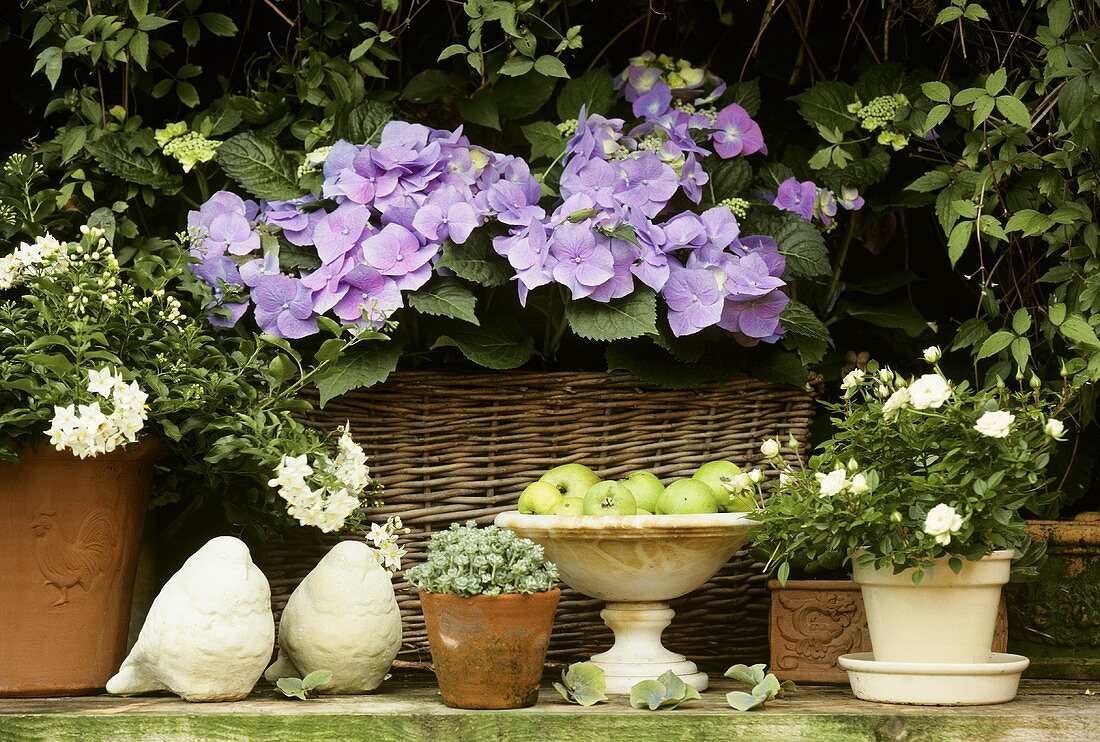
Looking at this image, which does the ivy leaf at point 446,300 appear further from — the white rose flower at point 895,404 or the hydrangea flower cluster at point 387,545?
the white rose flower at point 895,404

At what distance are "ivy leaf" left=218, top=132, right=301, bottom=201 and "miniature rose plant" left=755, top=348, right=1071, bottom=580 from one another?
0.78m

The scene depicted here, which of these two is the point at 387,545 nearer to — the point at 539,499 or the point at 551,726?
the point at 539,499

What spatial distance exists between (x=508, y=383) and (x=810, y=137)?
29.5 inches

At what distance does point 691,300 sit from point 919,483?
410 mm

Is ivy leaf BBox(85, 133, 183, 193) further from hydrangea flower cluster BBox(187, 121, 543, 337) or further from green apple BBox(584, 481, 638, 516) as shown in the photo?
green apple BBox(584, 481, 638, 516)

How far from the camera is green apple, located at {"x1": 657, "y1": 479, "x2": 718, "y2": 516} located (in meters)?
1.32

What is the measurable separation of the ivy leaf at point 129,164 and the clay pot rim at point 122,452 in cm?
47

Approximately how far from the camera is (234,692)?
4.09 feet

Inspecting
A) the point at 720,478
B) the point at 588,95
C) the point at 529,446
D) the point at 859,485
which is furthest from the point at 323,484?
the point at 588,95

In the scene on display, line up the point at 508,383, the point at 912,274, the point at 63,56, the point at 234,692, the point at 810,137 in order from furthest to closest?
the point at 810,137
the point at 912,274
the point at 63,56
the point at 508,383
the point at 234,692

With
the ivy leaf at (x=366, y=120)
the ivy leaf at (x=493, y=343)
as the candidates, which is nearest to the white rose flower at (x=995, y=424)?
the ivy leaf at (x=493, y=343)

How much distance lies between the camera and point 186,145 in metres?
1.63

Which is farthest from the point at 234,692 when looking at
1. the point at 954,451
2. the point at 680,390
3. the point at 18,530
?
the point at 954,451

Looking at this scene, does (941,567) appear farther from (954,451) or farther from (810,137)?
(810,137)
